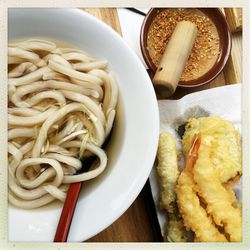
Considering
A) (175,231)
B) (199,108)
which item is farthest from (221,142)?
(175,231)

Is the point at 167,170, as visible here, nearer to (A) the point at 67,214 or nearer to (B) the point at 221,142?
(B) the point at 221,142

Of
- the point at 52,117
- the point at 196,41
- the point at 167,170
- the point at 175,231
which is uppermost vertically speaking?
the point at 196,41

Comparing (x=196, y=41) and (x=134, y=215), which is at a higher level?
(x=196, y=41)

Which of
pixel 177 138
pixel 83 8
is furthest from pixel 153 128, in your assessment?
pixel 83 8

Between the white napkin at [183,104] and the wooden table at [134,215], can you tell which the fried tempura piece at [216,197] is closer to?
the white napkin at [183,104]

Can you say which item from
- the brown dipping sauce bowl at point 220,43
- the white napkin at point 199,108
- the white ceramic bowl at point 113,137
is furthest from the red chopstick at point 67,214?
the brown dipping sauce bowl at point 220,43

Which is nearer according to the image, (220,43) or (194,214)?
(194,214)

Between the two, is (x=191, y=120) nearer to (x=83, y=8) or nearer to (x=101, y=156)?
(x=101, y=156)
